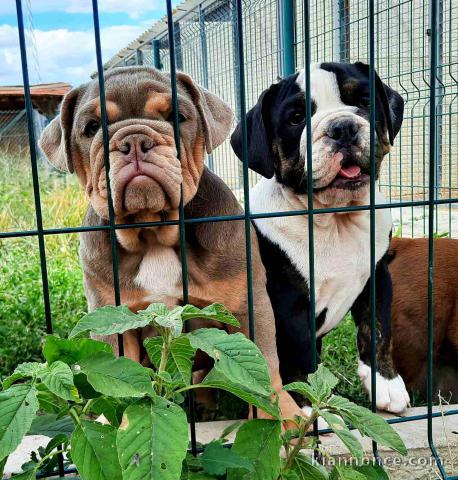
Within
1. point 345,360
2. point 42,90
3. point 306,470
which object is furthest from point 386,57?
point 42,90

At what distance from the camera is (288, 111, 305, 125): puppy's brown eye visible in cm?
238

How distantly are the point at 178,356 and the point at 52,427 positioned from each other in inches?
13.0

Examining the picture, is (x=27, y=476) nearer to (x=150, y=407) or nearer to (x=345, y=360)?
(x=150, y=407)

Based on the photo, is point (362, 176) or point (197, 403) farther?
point (197, 403)

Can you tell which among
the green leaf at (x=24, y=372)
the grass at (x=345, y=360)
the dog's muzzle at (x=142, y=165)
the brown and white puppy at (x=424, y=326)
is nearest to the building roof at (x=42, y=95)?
the grass at (x=345, y=360)

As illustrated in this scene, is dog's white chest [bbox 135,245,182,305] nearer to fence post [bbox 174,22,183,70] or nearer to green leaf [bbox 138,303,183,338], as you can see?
green leaf [bbox 138,303,183,338]

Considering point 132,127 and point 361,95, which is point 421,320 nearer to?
point 361,95

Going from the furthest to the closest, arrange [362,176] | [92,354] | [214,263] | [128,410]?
[362,176]
[214,263]
[92,354]
[128,410]

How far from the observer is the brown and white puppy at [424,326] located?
2766 millimetres

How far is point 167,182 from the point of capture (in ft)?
6.14

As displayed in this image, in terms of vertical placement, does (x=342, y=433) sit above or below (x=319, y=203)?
below

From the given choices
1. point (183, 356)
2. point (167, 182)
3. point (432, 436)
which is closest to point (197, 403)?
point (432, 436)

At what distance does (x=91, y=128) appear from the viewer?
6.61ft

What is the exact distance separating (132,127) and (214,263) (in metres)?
0.51
